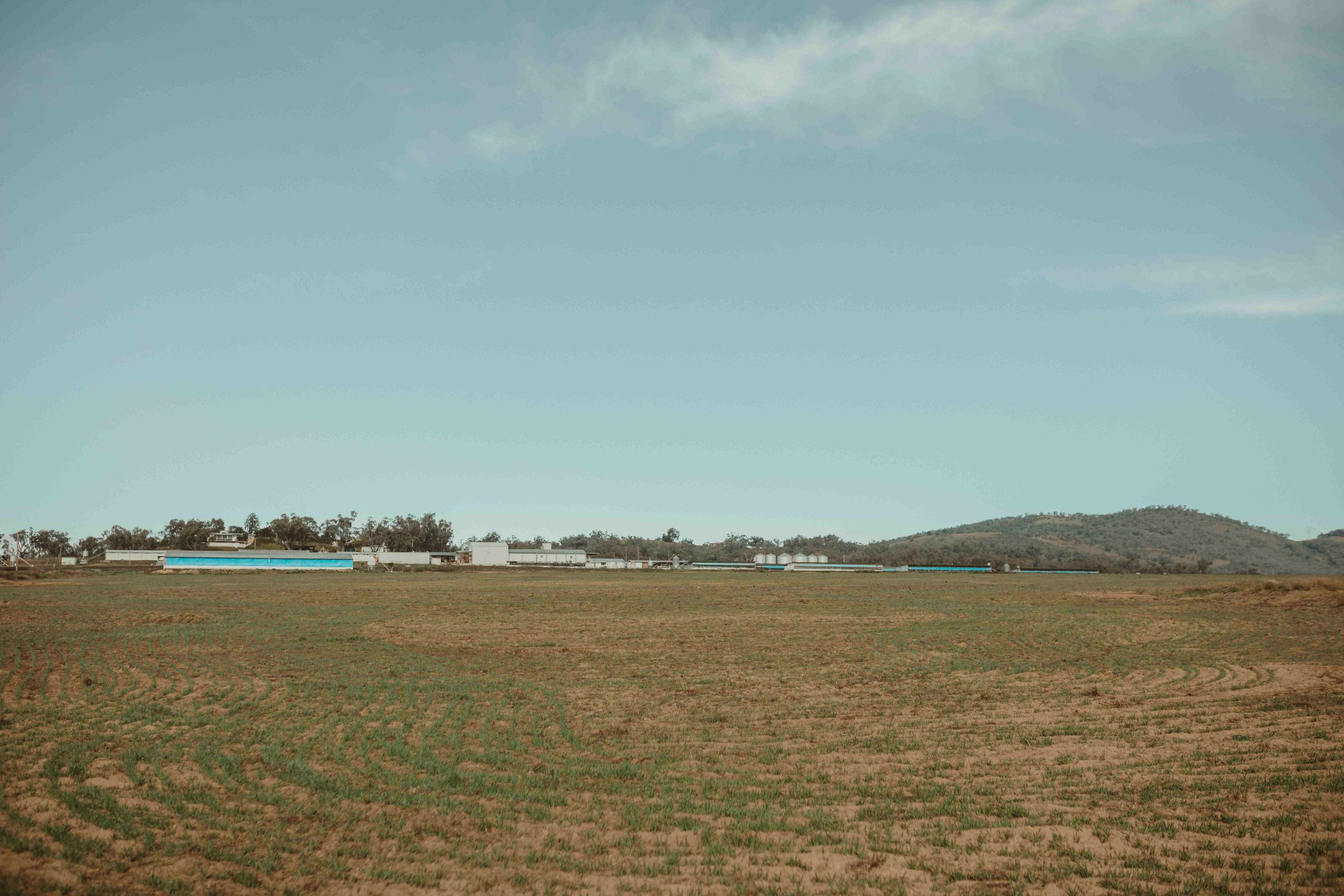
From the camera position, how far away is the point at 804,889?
33.0 ft

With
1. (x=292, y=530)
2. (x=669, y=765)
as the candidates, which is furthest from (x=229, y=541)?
(x=669, y=765)

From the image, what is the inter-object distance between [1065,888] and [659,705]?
12.8m

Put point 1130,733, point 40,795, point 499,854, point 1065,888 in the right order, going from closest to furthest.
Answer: point 1065,888
point 499,854
point 40,795
point 1130,733

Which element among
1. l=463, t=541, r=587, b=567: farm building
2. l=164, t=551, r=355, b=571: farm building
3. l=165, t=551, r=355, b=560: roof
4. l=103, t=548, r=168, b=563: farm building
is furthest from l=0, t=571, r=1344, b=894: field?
l=463, t=541, r=587, b=567: farm building

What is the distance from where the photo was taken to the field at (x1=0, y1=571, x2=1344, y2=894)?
10.7 m

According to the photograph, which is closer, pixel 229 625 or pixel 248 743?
pixel 248 743

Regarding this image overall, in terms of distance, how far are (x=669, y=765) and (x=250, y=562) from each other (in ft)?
397

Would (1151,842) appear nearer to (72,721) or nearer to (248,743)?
(248,743)

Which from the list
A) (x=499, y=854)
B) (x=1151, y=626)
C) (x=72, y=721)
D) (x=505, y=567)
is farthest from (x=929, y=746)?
(x=505, y=567)

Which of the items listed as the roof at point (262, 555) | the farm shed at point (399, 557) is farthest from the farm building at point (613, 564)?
the roof at point (262, 555)

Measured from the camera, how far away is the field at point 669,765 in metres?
10.7

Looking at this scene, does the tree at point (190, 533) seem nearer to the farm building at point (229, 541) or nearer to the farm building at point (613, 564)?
the farm building at point (229, 541)

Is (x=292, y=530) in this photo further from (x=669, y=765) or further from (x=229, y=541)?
(x=669, y=765)

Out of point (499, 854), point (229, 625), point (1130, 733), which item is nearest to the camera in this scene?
point (499, 854)
